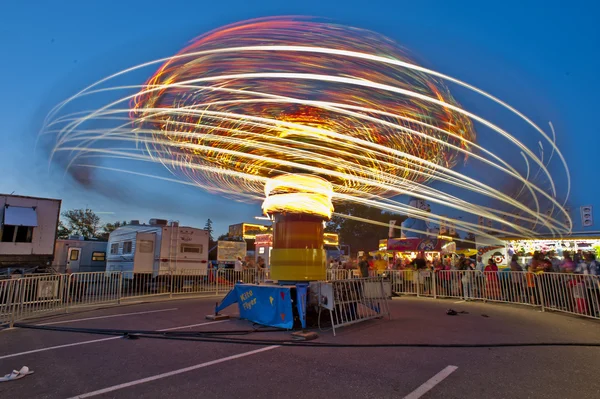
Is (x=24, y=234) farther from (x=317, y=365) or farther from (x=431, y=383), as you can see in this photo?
(x=431, y=383)

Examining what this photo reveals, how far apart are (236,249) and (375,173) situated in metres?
17.9

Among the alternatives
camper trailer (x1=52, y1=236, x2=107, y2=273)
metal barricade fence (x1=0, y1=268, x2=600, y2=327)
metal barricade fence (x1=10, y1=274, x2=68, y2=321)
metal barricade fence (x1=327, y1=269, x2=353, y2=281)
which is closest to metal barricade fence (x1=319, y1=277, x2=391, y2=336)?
metal barricade fence (x1=0, y1=268, x2=600, y2=327)

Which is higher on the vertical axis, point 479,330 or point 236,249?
point 236,249

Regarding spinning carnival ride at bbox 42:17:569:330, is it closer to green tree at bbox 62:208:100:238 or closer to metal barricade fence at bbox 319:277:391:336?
metal barricade fence at bbox 319:277:391:336

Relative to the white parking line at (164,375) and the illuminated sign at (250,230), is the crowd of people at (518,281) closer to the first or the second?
the white parking line at (164,375)

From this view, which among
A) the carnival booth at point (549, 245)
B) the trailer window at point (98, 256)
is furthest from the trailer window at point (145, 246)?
the carnival booth at point (549, 245)

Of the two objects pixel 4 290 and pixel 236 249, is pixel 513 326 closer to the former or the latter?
pixel 4 290

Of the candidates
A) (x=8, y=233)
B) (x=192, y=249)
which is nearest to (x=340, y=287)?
(x=192, y=249)

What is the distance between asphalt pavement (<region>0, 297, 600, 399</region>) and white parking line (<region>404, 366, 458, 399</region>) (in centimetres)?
1

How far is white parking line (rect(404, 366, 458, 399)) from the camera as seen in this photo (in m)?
4.52

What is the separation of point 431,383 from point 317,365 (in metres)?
1.76

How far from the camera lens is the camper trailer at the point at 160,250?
779 inches

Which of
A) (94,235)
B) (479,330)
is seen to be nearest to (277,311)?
(479,330)

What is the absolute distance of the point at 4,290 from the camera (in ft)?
34.4
